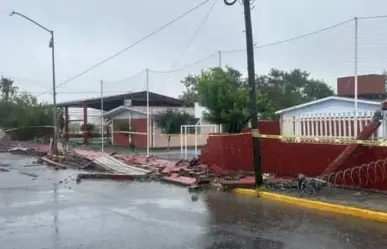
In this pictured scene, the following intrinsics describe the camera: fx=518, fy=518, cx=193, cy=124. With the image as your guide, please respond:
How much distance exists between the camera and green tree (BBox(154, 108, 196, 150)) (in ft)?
126

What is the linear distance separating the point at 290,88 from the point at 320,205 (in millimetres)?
35852

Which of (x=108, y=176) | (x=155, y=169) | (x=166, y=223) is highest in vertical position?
(x=155, y=169)

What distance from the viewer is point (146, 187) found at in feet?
56.4

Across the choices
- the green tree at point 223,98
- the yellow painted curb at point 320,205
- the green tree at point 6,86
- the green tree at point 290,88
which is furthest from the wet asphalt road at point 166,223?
the green tree at point 6,86

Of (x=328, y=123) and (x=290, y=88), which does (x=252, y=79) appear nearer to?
(x=328, y=123)

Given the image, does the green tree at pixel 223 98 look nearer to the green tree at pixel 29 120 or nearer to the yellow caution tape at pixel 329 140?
the yellow caution tape at pixel 329 140

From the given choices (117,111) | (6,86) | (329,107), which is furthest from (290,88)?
(6,86)

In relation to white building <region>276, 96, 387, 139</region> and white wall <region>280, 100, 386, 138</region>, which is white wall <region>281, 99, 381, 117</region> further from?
white wall <region>280, 100, 386, 138</region>

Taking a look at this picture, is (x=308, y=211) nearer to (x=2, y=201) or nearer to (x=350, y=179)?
(x=350, y=179)

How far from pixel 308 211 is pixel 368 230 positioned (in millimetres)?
2326

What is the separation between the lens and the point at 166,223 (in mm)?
10422

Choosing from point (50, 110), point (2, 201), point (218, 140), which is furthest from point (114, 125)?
point (2, 201)

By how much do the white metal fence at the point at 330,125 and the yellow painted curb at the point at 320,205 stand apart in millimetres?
2488

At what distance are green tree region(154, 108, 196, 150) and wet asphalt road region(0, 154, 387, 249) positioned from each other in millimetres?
22630
